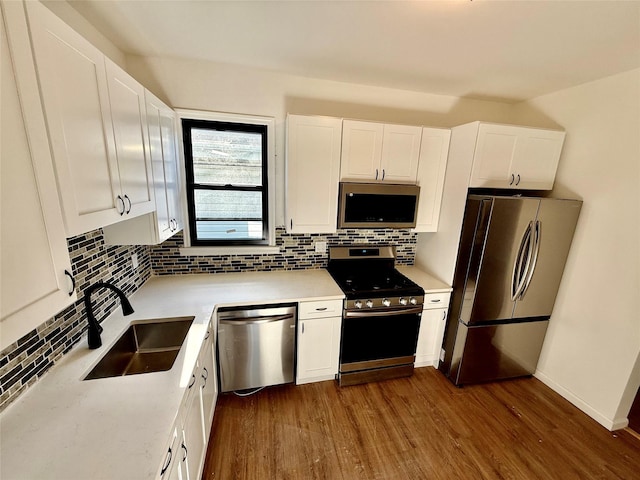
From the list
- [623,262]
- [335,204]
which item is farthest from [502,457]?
[335,204]

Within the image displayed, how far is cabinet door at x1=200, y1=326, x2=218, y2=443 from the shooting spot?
1565 mm

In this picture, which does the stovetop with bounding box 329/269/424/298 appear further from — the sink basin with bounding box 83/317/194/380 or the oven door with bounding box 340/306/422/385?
the sink basin with bounding box 83/317/194/380

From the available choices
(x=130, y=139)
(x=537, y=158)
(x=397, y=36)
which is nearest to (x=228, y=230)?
(x=130, y=139)

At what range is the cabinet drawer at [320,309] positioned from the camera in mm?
2092

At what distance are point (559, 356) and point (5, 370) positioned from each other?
371 cm

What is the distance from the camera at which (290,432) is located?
6.23 feet

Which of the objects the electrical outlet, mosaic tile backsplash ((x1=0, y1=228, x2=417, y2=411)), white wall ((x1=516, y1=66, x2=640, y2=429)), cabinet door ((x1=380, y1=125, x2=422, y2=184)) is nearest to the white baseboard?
white wall ((x1=516, y1=66, x2=640, y2=429))

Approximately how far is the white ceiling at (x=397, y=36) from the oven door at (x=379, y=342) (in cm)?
Answer: 197

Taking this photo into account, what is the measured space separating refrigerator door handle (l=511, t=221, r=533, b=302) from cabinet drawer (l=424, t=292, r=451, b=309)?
0.52m

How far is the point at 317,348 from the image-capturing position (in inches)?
87.6

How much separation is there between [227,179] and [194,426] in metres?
1.86

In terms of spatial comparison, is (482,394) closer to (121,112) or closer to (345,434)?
(345,434)

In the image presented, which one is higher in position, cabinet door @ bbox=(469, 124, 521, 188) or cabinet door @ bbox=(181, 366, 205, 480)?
cabinet door @ bbox=(469, 124, 521, 188)

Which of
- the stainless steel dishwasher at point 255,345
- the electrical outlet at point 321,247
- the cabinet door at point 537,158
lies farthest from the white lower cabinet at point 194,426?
the cabinet door at point 537,158
